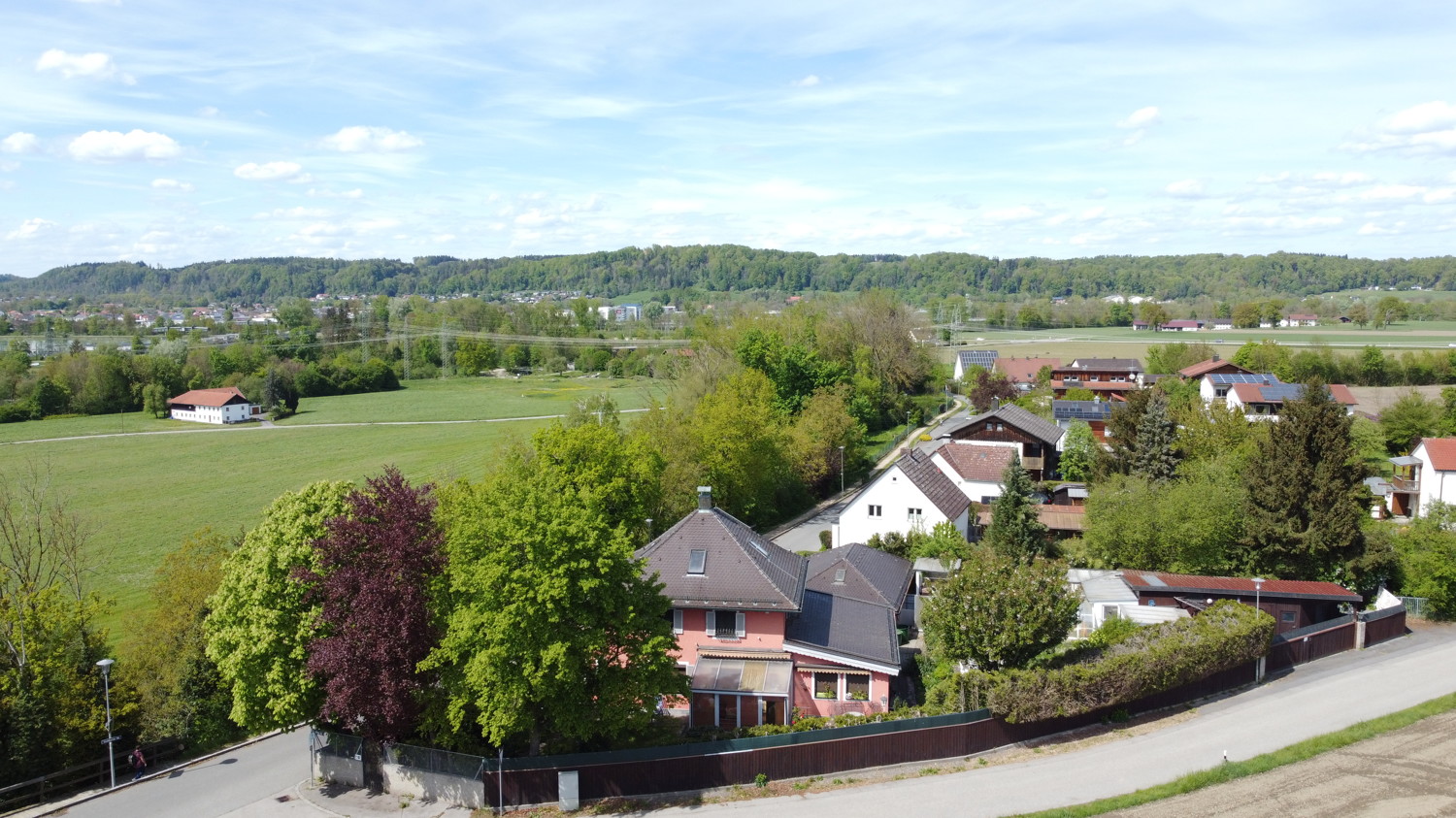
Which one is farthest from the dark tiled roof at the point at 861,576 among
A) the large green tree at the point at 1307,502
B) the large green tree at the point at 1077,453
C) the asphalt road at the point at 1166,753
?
the large green tree at the point at 1077,453

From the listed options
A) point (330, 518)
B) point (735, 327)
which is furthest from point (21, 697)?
point (735, 327)

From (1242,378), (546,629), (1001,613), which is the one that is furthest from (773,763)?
(1242,378)

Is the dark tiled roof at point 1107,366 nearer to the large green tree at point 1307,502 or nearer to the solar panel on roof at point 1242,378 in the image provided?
the solar panel on roof at point 1242,378

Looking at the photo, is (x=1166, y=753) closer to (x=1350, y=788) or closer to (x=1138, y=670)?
(x=1138, y=670)

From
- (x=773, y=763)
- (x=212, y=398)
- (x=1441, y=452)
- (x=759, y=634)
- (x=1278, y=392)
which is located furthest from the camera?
(x=212, y=398)

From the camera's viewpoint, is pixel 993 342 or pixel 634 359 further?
pixel 993 342

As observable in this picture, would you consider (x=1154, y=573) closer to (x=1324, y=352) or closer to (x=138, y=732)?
(x=138, y=732)
